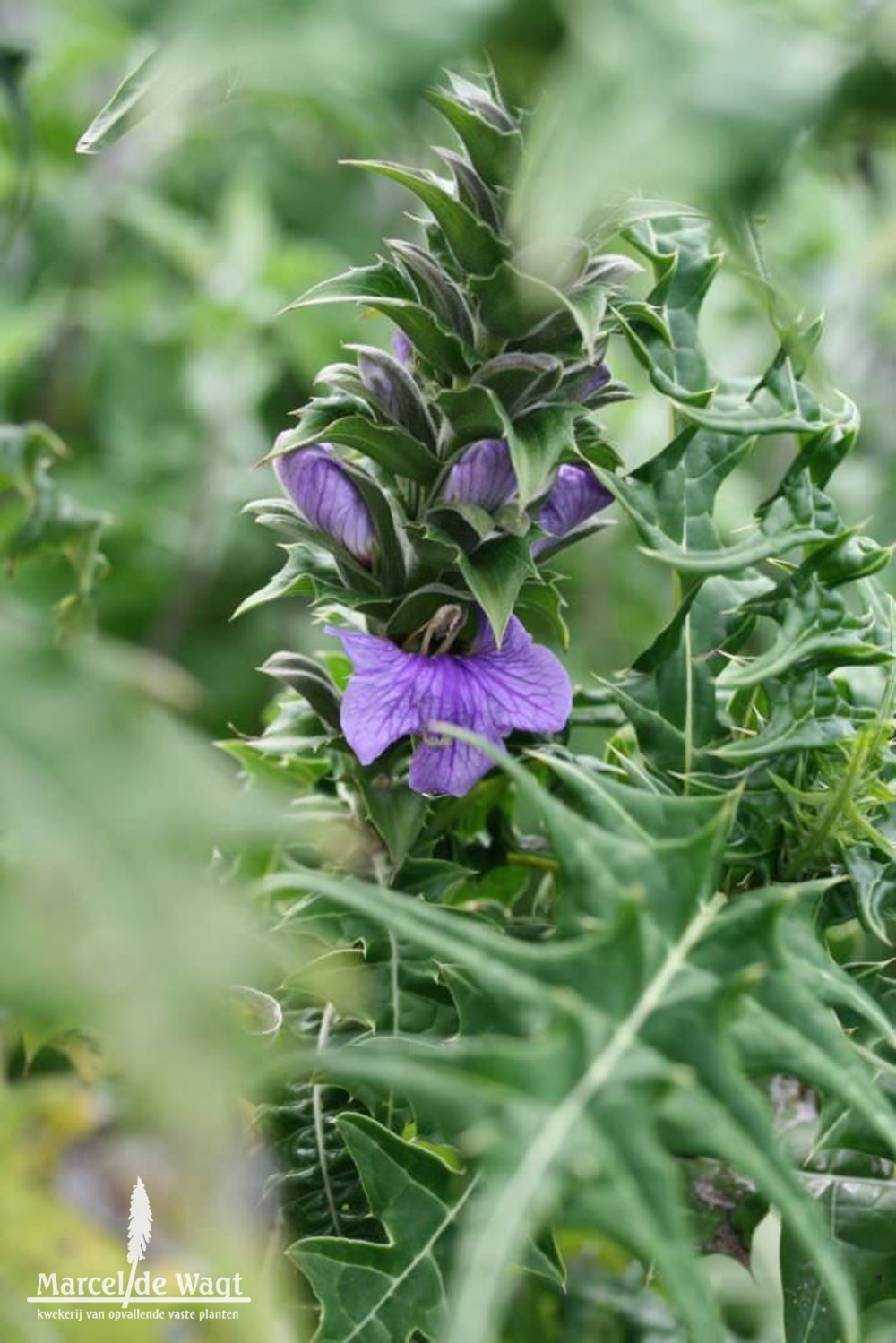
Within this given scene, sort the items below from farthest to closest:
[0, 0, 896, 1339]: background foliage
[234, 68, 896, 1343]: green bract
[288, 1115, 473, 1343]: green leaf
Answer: [288, 1115, 473, 1343]: green leaf
[234, 68, 896, 1343]: green bract
[0, 0, 896, 1339]: background foliage

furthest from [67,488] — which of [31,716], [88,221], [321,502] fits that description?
[31,716]

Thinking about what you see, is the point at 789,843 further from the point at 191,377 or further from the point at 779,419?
the point at 191,377

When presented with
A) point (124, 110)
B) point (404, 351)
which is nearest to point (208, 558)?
point (404, 351)

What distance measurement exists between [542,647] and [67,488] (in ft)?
3.61

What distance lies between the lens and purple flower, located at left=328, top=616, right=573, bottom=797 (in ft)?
1.49

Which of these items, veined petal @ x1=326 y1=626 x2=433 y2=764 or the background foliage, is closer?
the background foliage

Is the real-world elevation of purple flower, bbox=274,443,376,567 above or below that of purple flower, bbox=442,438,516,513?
below

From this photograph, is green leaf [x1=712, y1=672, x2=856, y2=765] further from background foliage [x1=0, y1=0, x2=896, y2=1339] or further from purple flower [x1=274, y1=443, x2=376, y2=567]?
purple flower [x1=274, y1=443, x2=376, y2=567]

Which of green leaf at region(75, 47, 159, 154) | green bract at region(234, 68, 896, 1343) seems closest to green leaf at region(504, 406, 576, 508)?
green bract at region(234, 68, 896, 1343)

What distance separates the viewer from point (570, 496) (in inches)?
19.6

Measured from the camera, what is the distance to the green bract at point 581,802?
327 millimetres

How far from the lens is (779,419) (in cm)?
47

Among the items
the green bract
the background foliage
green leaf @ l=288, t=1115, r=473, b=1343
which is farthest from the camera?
green leaf @ l=288, t=1115, r=473, b=1343

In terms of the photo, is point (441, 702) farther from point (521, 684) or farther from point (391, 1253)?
point (391, 1253)
